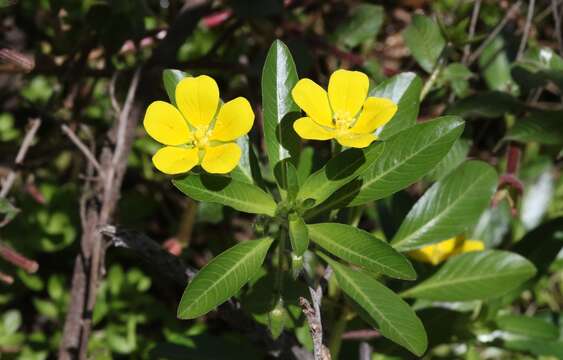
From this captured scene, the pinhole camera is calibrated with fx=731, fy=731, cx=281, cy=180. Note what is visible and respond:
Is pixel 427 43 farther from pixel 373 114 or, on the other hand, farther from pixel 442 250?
pixel 373 114

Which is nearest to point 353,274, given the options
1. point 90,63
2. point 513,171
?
point 513,171

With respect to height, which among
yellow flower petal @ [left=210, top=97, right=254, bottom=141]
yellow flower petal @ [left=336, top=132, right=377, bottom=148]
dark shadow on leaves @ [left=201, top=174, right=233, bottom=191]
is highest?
yellow flower petal @ [left=210, top=97, right=254, bottom=141]

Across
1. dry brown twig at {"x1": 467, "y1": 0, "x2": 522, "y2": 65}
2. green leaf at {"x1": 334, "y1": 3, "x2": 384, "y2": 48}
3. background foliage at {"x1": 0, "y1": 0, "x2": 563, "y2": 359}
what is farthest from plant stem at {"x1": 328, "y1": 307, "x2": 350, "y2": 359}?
green leaf at {"x1": 334, "y1": 3, "x2": 384, "y2": 48}

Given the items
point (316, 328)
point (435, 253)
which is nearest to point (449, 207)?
point (435, 253)

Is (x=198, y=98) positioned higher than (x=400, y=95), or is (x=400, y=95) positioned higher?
(x=198, y=98)

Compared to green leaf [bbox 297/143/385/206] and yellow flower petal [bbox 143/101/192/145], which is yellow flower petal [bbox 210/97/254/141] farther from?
green leaf [bbox 297/143/385/206]

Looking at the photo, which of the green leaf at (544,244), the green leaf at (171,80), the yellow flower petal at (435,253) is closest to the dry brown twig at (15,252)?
the green leaf at (171,80)
